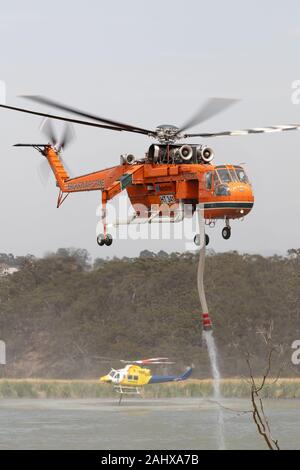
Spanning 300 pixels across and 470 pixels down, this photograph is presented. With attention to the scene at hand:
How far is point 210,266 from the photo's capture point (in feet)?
398

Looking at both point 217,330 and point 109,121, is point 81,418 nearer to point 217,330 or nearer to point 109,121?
point 217,330

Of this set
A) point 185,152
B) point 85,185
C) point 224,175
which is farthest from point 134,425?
point 185,152

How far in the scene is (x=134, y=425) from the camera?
73938 millimetres

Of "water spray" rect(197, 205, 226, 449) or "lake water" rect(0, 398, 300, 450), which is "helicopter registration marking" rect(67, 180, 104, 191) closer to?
"water spray" rect(197, 205, 226, 449)

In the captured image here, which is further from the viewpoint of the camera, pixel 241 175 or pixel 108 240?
pixel 241 175

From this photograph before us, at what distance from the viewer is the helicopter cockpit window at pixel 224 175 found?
3538 cm

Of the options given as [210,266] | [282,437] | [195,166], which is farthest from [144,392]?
[195,166]

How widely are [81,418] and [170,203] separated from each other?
44.1 meters

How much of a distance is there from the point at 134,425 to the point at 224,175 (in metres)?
40.8

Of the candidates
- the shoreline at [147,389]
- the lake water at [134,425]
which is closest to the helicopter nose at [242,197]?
the lake water at [134,425]

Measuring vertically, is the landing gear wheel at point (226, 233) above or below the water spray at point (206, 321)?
above

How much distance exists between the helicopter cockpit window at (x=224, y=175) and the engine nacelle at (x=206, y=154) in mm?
442

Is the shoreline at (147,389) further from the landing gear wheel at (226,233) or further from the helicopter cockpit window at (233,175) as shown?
the landing gear wheel at (226,233)

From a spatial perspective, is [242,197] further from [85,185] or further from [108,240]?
[85,185]
